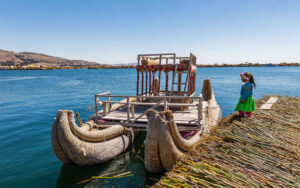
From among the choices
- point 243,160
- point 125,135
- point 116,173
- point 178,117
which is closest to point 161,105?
point 178,117

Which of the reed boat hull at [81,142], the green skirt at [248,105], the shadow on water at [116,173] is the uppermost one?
the green skirt at [248,105]

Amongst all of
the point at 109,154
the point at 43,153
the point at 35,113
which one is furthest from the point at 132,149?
the point at 35,113

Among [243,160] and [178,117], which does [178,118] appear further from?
[243,160]

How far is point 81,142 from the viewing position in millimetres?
7141

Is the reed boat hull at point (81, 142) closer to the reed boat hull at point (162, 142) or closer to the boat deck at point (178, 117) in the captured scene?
the boat deck at point (178, 117)

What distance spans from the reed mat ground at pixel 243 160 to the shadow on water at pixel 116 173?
7.65 feet

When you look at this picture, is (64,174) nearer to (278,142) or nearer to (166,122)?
(166,122)

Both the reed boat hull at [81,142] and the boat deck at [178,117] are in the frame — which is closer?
the reed boat hull at [81,142]

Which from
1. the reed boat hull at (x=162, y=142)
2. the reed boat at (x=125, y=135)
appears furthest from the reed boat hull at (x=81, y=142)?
the reed boat hull at (x=162, y=142)

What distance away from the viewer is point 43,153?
10375 millimetres

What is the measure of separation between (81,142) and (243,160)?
5558mm

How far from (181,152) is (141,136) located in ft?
20.0

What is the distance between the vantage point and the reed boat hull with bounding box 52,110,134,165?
673cm

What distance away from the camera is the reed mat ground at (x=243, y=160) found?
4188mm
